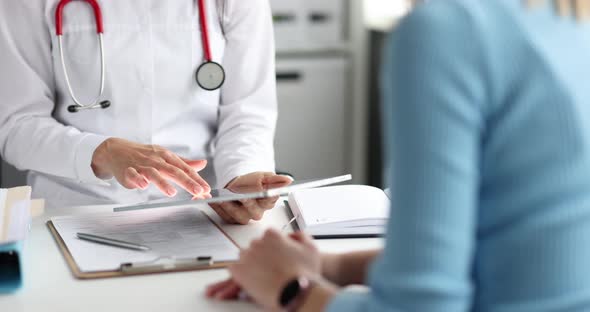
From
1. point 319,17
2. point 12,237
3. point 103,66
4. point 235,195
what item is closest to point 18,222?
point 12,237

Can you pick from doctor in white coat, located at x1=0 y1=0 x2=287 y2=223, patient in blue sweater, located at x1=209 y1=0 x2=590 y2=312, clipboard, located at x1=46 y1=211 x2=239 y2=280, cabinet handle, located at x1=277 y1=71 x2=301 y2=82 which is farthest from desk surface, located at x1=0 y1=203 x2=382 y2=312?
cabinet handle, located at x1=277 y1=71 x2=301 y2=82

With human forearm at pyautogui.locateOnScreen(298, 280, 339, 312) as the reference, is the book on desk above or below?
below

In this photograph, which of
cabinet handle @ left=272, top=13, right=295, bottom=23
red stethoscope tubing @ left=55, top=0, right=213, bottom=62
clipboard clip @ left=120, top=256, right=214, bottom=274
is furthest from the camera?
cabinet handle @ left=272, top=13, right=295, bottom=23

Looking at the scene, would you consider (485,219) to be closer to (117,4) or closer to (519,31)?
(519,31)

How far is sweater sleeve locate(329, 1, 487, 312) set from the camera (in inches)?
24.4

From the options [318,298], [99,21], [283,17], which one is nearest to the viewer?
[318,298]

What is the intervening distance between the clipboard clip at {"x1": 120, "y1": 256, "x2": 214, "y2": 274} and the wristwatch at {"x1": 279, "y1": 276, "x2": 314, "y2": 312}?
0.28m

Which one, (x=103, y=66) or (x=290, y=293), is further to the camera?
(x=103, y=66)

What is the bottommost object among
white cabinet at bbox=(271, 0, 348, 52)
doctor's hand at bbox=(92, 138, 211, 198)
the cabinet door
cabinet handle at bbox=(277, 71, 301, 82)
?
the cabinet door

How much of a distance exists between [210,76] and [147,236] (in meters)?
0.51

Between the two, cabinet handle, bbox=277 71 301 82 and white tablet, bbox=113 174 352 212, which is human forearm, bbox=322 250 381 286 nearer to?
white tablet, bbox=113 174 352 212

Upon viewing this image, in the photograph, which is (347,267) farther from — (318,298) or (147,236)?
(147,236)

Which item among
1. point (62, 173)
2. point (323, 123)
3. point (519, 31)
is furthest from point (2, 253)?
point (323, 123)

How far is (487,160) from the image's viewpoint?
0.65 metres
